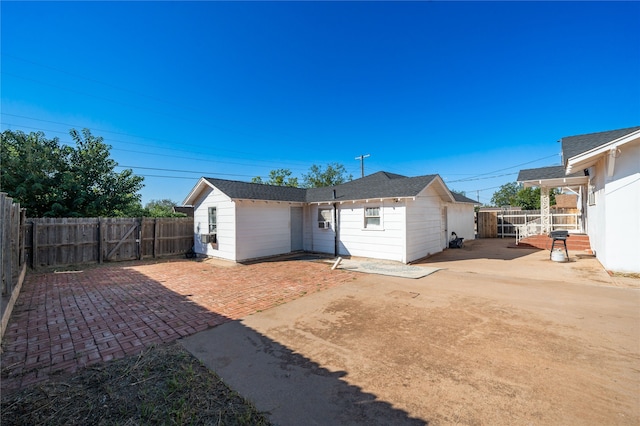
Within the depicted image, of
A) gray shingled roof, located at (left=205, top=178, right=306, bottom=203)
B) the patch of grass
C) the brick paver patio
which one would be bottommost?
the brick paver patio

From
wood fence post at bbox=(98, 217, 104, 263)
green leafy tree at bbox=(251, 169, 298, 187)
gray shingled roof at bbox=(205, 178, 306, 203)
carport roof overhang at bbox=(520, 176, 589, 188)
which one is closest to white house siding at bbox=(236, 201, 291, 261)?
gray shingled roof at bbox=(205, 178, 306, 203)

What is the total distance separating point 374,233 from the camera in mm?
11258

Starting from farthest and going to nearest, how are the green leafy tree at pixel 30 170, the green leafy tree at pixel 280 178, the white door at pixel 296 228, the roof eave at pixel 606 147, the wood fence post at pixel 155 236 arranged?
the green leafy tree at pixel 280 178, the white door at pixel 296 228, the wood fence post at pixel 155 236, the green leafy tree at pixel 30 170, the roof eave at pixel 606 147

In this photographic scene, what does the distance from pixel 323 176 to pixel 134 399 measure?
119 ft

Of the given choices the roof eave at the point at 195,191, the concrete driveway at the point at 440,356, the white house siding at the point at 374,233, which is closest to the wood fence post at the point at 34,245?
the roof eave at the point at 195,191

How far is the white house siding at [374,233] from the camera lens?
10.5m

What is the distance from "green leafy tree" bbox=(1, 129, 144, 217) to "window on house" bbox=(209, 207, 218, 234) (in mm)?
7442

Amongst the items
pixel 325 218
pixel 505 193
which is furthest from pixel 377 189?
pixel 505 193

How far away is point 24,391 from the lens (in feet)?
9.02

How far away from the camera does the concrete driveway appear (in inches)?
96.4

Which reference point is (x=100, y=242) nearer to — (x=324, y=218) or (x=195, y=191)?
(x=195, y=191)

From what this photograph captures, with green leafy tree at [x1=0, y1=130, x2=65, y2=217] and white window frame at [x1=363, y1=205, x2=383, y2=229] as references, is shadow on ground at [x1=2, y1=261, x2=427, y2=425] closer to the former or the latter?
white window frame at [x1=363, y1=205, x2=383, y2=229]

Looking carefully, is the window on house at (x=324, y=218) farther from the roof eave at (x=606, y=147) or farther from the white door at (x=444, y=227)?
the roof eave at (x=606, y=147)

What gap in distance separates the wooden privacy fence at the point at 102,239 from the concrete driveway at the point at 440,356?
391 inches
